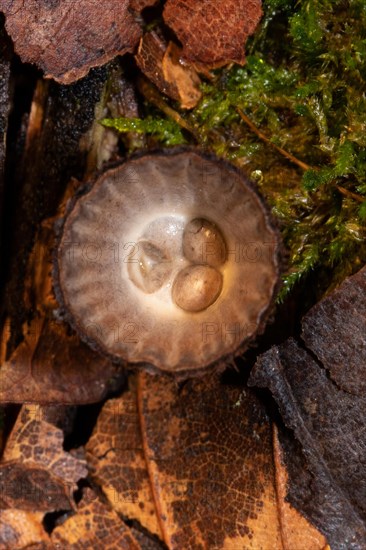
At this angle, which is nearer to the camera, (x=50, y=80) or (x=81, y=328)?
(x=81, y=328)

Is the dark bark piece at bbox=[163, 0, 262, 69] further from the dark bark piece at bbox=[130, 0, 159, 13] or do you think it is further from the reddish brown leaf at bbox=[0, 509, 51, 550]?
the reddish brown leaf at bbox=[0, 509, 51, 550]

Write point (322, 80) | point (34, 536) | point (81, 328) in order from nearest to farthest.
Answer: point (81, 328), point (322, 80), point (34, 536)

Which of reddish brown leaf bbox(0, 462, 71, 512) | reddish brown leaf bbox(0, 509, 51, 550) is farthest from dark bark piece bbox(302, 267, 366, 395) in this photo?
reddish brown leaf bbox(0, 509, 51, 550)

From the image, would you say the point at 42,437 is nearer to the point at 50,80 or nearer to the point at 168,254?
the point at 168,254

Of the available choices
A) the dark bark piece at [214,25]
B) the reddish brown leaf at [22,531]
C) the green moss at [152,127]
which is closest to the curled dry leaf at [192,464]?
the reddish brown leaf at [22,531]

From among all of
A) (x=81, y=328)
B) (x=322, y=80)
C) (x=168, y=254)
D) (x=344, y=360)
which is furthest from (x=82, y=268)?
(x=322, y=80)

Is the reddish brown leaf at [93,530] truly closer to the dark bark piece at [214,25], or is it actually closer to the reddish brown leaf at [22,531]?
the reddish brown leaf at [22,531]

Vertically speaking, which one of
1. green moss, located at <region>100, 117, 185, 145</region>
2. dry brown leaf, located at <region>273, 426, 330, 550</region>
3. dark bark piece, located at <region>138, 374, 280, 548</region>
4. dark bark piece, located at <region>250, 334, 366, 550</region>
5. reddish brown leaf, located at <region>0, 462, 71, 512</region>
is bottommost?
reddish brown leaf, located at <region>0, 462, 71, 512</region>
